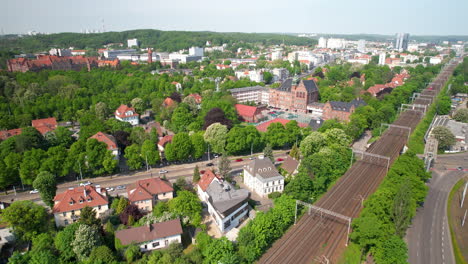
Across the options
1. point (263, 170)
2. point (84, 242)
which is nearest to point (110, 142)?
point (84, 242)

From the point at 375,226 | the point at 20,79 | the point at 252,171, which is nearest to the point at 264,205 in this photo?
the point at 252,171

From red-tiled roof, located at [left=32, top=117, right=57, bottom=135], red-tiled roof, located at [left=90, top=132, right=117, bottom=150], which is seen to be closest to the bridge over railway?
red-tiled roof, located at [left=90, top=132, right=117, bottom=150]

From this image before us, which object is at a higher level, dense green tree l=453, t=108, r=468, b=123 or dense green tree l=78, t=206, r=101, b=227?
dense green tree l=453, t=108, r=468, b=123

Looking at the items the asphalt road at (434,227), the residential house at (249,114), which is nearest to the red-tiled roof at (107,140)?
the residential house at (249,114)

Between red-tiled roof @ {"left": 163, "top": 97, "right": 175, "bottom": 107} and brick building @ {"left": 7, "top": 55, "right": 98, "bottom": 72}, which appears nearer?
red-tiled roof @ {"left": 163, "top": 97, "right": 175, "bottom": 107}

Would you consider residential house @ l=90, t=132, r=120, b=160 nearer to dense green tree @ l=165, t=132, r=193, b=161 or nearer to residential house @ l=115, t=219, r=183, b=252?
dense green tree @ l=165, t=132, r=193, b=161

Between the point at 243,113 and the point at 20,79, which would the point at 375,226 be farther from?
the point at 20,79

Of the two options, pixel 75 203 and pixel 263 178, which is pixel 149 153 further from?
pixel 263 178
